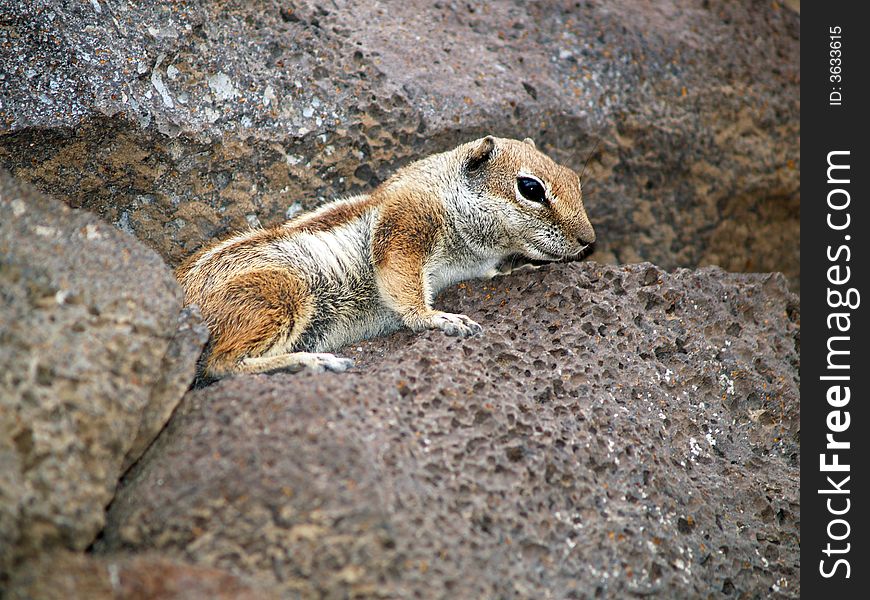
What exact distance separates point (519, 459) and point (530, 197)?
7.09 feet

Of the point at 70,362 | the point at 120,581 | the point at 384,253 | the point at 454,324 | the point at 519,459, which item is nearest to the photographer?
the point at 120,581

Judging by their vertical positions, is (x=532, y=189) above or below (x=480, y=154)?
below

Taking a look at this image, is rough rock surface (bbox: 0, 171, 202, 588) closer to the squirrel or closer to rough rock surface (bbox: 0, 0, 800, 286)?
the squirrel

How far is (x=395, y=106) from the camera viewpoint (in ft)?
22.0

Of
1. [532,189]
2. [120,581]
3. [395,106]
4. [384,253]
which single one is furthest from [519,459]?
A: [395,106]

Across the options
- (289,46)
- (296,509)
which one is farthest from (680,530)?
(289,46)

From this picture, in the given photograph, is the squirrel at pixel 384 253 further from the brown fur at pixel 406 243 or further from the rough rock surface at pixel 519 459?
the rough rock surface at pixel 519 459

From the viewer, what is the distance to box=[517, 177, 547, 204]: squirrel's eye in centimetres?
599

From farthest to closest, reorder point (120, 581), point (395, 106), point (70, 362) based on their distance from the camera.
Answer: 1. point (395, 106)
2. point (70, 362)
3. point (120, 581)

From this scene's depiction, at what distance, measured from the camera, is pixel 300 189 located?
661 cm

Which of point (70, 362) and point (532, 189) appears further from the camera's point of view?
point (532, 189)

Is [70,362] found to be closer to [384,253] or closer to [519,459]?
[519,459]

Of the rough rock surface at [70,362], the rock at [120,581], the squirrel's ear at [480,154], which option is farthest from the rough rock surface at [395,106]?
the rock at [120,581]

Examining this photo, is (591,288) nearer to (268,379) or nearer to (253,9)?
(268,379)
